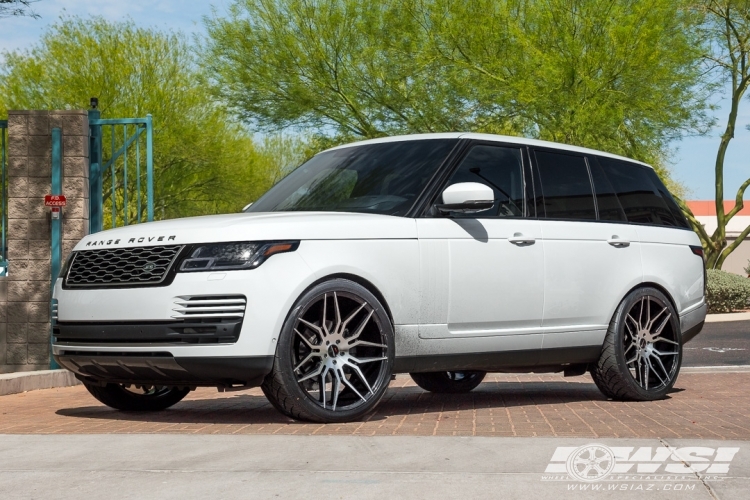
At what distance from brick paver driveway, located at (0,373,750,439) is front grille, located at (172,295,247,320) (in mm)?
697

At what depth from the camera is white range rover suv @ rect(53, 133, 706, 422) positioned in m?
7.09

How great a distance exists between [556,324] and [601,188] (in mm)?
1434

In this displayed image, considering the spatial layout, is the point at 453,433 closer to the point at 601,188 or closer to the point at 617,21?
the point at 601,188

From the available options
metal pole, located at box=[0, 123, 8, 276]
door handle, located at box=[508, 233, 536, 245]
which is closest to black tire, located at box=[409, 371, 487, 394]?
door handle, located at box=[508, 233, 536, 245]

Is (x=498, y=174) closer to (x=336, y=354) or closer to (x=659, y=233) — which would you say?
(x=659, y=233)

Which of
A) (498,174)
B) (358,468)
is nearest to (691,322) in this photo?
(498,174)

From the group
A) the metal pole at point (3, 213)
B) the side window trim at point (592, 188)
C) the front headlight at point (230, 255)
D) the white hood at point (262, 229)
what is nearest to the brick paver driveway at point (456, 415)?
the front headlight at point (230, 255)

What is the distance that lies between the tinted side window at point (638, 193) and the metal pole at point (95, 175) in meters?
5.71

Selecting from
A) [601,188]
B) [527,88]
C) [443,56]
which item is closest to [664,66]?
[527,88]

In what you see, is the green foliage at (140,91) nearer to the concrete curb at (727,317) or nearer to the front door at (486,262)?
the concrete curb at (727,317)

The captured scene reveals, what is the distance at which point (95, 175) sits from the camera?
12.8 metres

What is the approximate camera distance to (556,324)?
28.9 feet

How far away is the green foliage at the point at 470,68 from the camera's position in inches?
1098

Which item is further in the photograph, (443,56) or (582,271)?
(443,56)
